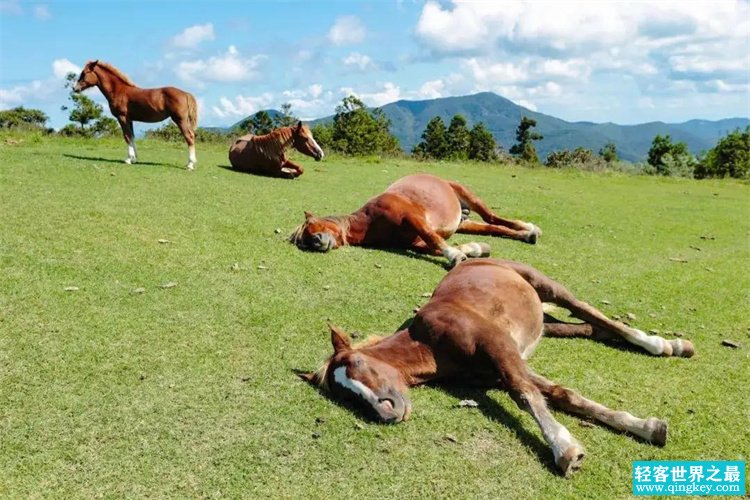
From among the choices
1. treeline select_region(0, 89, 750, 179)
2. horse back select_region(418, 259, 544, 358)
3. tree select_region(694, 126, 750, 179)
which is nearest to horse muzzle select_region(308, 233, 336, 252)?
horse back select_region(418, 259, 544, 358)

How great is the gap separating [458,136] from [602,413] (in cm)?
7541

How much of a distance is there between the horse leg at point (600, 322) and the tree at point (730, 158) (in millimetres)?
49386

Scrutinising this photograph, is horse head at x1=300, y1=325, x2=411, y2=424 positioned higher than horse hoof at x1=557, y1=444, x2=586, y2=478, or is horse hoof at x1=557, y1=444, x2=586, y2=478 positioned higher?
horse head at x1=300, y1=325, x2=411, y2=424

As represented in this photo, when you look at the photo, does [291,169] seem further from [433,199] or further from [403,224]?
[403,224]

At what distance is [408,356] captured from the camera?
4.39m

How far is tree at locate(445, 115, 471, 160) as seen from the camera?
3015 inches

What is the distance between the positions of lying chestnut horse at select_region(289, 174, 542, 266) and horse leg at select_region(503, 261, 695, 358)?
2169 millimetres

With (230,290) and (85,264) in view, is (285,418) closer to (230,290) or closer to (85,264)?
(230,290)

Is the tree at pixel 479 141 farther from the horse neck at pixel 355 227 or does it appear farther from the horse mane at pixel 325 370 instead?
the horse mane at pixel 325 370

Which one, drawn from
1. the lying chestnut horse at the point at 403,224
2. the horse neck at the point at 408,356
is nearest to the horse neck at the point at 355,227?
the lying chestnut horse at the point at 403,224

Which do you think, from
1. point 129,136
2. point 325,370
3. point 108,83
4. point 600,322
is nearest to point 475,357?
point 325,370

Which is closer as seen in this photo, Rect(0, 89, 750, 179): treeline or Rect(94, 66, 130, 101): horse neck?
Rect(94, 66, 130, 101): horse neck

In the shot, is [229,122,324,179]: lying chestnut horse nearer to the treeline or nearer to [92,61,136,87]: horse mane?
[92,61,136,87]: horse mane

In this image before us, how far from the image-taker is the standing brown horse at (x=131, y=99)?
42.7ft
